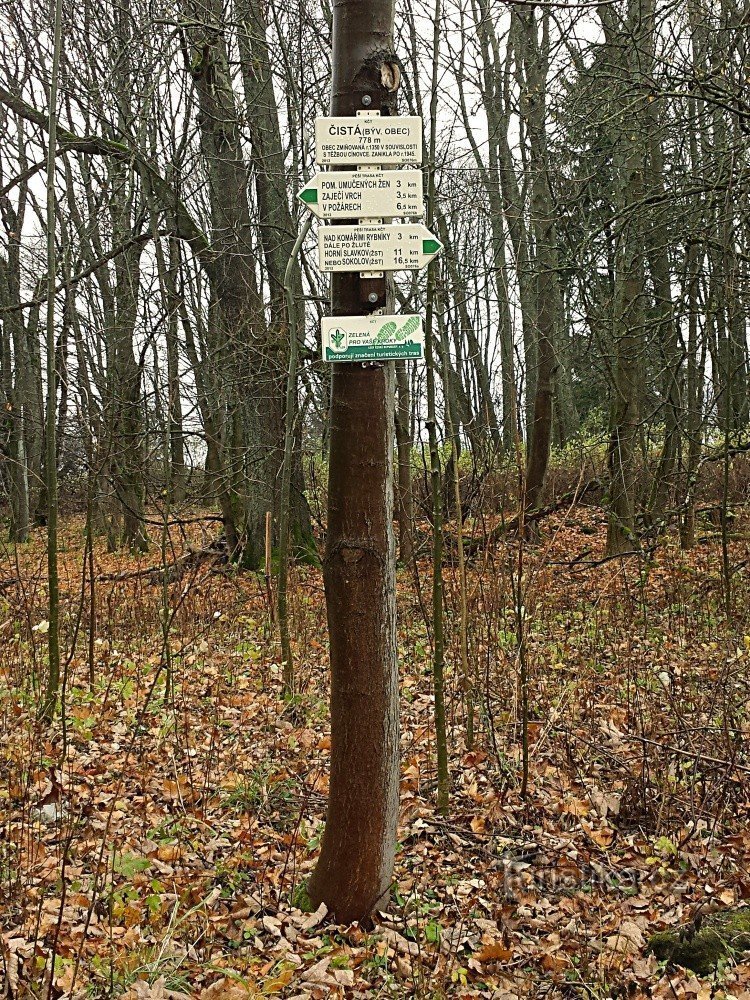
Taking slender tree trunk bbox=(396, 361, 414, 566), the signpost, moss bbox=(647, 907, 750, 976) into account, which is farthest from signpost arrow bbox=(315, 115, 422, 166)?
slender tree trunk bbox=(396, 361, 414, 566)

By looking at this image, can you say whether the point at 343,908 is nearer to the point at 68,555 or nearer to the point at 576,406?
the point at 68,555

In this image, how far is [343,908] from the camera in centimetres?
346

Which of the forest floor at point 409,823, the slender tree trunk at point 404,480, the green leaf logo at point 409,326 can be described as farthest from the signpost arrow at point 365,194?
the slender tree trunk at point 404,480

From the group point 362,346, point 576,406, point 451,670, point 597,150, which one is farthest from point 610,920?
point 576,406

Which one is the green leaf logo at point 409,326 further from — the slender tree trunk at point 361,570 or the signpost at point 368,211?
the slender tree trunk at point 361,570

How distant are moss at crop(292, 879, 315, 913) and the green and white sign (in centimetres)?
234

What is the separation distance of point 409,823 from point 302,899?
91 centimetres

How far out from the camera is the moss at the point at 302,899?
356 cm

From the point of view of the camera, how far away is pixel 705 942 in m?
3.15

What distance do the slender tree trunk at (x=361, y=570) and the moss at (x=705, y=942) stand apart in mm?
1175

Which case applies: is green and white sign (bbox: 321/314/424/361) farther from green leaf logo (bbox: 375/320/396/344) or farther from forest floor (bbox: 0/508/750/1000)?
forest floor (bbox: 0/508/750/1000)

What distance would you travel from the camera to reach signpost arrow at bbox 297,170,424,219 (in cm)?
329

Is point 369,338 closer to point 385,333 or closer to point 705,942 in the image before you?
point 385,333

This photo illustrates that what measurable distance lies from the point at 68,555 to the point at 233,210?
26.2 ft
